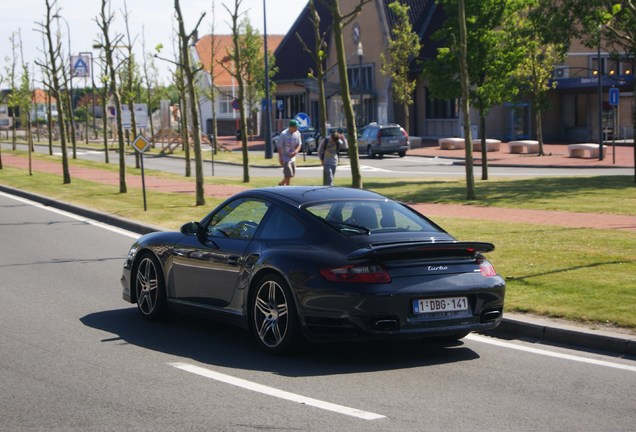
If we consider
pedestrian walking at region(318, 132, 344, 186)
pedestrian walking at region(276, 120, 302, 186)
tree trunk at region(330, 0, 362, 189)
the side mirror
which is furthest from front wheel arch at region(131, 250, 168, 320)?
pedestrian walking at region(276, 120, 302, 186)

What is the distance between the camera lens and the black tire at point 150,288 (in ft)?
34.0

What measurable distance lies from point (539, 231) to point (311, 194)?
8.02 m

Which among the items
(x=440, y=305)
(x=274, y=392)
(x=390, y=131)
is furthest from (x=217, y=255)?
(x=390, y=131)

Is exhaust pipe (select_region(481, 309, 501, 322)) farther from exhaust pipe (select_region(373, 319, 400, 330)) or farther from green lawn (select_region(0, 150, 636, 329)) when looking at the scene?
green lawn (select_region(0, 150, 636, 329))

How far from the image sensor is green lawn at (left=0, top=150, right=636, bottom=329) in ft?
34.4

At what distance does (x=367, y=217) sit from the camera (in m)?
9.05

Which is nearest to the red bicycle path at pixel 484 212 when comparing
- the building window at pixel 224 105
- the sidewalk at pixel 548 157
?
the sidewalk at pixel 548 157

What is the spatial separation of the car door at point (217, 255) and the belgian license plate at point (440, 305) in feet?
5.23

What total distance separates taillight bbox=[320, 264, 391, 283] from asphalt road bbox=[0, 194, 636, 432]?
0.69m

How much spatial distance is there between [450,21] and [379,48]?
3977 centimetres

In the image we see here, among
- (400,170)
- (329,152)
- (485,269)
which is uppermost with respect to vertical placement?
(329,152)

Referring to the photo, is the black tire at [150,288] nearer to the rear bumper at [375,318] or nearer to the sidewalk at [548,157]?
the rear bumper at [375,318]

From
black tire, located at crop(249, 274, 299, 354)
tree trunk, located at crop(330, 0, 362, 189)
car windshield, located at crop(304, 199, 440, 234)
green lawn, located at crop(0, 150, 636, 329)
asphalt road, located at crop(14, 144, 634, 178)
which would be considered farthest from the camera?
asphalt road, located at crop(14, 144, 634, 178)

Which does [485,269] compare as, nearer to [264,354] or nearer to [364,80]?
[264,354]
